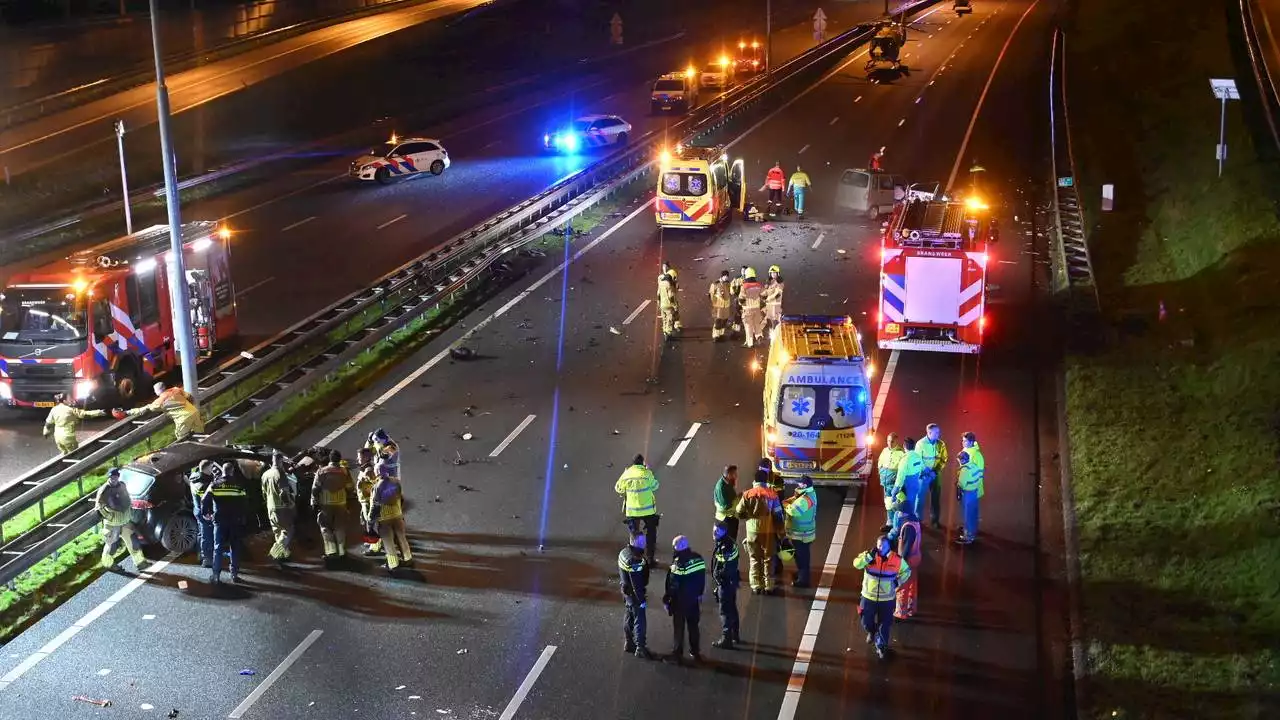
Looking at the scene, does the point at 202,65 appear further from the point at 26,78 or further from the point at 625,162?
the point at 625,162

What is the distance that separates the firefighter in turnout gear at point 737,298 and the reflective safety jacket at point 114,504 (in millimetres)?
12921

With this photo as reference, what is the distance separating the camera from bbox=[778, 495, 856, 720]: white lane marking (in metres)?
13.2

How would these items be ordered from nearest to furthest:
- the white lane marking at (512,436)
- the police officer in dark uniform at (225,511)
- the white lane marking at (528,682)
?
1. the white lane marking at (528,682)
2. the police officer in dark uniform at (225,511)
3. the white lane marking at (512,436)

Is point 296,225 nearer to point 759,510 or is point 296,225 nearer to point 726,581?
point 759,510

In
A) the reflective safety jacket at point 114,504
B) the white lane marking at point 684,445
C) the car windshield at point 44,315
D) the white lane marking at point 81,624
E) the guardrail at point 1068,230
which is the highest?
the car windshield at point 44,315

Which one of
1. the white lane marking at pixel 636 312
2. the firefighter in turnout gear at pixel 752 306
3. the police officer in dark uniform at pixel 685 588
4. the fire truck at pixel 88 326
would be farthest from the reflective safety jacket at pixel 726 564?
the white lane marking at pixel 636 312

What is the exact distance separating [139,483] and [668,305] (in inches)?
478

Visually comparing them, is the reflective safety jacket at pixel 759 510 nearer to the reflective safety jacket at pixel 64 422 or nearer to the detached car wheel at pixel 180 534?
the detached car wheel at pixel 180 534

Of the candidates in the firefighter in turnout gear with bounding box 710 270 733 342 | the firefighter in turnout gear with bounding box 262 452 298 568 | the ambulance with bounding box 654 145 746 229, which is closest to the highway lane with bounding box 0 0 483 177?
the ambulance with bounding box 654 145 746 229

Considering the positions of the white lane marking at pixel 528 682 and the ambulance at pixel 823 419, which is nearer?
the white lane marking at pixel 528 682

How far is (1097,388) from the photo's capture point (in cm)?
2261

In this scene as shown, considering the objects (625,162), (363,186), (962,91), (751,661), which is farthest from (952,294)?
(962,91)

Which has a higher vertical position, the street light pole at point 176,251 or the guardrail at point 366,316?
the street light pole at point 176,251

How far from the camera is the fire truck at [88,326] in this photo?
22078 mm
